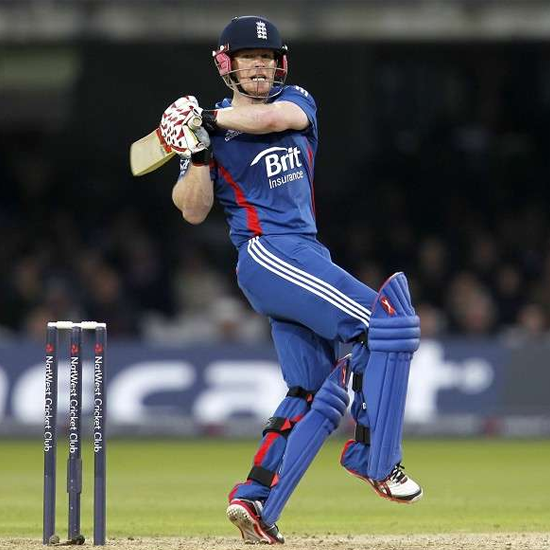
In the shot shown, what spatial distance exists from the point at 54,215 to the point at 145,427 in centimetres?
401

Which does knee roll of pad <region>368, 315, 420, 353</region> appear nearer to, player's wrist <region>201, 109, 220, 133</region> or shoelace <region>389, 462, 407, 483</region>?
shoelace <region>389, 462, 407, 483</region>

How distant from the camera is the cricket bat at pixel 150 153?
5332 mm

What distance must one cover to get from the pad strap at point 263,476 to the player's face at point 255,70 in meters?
1.31

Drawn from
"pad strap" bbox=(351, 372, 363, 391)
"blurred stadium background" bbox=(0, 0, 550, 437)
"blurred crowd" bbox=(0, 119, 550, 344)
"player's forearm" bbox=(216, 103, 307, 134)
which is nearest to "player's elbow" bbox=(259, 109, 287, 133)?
"player's forearm" bbox=(216, 103, 307, 134)

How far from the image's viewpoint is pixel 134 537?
593 cm

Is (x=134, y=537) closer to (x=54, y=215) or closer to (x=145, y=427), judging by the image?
(x=145, y=427)

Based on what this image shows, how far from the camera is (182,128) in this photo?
5199mm

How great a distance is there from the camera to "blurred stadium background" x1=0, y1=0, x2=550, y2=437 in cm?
1170

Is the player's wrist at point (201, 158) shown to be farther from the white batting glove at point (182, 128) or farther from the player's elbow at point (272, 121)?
the player's elbow at point (272, 121)

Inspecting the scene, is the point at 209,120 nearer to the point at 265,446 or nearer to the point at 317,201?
the point at 265,446

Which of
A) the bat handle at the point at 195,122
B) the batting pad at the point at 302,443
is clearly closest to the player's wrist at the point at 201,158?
the bat handle at the point at 195,122

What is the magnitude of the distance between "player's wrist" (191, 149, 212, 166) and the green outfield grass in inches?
63.7

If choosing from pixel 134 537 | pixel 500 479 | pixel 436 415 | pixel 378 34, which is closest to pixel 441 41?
pixel 378 34

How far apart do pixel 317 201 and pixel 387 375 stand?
10.4 meters
